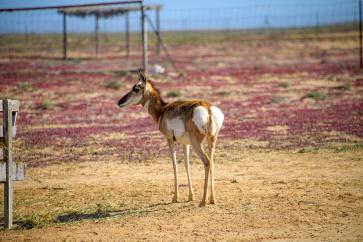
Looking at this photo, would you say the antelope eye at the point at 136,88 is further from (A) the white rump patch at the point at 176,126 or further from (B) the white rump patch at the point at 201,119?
(B) the white rump patch at the point at 201,119

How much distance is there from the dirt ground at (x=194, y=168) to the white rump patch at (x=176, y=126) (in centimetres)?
139

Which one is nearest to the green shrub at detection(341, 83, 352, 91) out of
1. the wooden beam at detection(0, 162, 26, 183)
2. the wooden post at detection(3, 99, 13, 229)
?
the wooden beam at detection(0, 162, 26, 183)

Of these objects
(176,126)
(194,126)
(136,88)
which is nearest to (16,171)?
(176,126)

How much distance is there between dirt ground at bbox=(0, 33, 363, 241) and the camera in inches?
379

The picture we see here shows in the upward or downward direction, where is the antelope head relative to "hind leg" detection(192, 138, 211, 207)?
upward

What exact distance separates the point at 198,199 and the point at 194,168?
2970 mm

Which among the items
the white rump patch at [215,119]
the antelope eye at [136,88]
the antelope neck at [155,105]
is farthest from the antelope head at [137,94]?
the white rump patch at [215,119]

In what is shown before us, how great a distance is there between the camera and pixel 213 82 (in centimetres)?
3494

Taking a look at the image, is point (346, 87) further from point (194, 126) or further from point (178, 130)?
point (194, 126)

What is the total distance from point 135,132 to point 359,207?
10659 millimetres

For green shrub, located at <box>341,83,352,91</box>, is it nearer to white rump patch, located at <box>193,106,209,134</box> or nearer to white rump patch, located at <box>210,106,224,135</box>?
white rump patch, located at <box>210,106,224,135</box>

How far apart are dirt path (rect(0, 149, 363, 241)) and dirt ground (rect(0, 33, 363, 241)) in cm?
2

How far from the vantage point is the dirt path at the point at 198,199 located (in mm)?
9336

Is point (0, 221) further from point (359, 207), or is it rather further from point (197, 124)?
point (359, 207)
